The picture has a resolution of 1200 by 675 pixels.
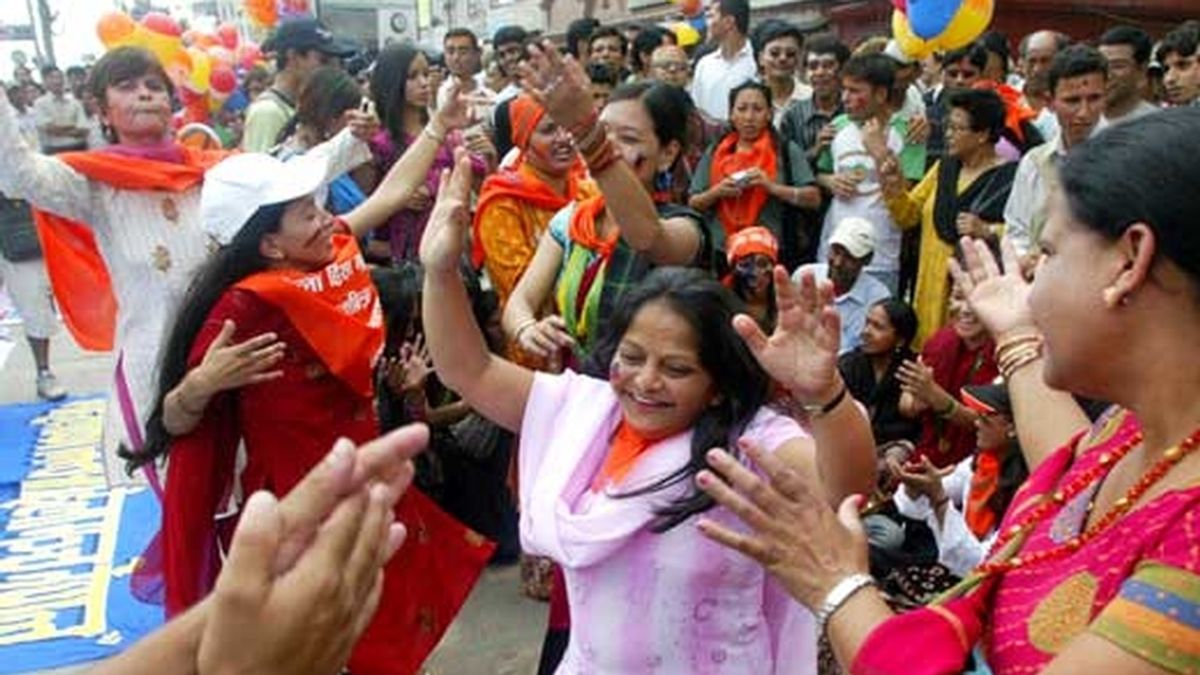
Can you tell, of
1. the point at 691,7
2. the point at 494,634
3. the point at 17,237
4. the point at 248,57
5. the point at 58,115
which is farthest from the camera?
the point at 248,57

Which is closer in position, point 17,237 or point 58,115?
point 17,237

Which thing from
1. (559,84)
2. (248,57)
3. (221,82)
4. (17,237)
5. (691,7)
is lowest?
(17,237)

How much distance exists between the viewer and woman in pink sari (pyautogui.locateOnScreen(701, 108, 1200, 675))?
3.33 feet

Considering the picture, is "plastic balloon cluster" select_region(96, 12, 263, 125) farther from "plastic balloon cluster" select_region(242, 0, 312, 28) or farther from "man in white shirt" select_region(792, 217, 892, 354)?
"man in white shirt" select_region(792, 217, 892, 354)

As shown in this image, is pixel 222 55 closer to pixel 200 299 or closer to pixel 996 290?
pixel 200 299

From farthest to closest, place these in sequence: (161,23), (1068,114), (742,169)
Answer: (161,23) < (742,169) < (1068,114)

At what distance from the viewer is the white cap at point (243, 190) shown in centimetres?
244

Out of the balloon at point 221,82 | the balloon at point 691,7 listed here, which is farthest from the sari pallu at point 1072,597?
the balloon at point 691,7

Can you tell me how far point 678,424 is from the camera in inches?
72.1

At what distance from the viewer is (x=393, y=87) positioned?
13.4ft

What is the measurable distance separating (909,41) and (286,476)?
3.92 meters

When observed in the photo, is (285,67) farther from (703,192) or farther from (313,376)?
(313,376)

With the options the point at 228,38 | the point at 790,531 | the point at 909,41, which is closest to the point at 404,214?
the point at 909,41

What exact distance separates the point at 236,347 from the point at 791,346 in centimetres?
129
